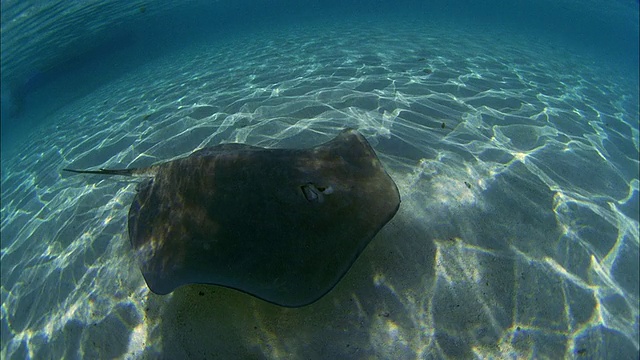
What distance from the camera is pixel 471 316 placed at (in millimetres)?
2803

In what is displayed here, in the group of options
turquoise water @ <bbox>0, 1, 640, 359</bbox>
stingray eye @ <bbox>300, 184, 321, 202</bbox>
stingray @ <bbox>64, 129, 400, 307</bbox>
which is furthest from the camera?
turquoise water @ <bbox>0, 1, 640, 359</bbox>

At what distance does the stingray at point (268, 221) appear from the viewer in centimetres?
221

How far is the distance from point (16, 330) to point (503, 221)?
6735 mm

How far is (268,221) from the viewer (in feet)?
7.94

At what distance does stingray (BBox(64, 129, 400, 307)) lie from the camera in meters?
2.21

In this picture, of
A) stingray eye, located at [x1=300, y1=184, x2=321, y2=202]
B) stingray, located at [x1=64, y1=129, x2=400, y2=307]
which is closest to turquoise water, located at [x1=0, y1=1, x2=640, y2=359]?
stingray, located at [x1=64, y1=129, x2=400, y2=307]

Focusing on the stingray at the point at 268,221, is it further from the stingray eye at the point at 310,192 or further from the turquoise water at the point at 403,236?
the turquoise water at the point at 403,236

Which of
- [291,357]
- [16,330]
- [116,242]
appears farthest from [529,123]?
[16,330]

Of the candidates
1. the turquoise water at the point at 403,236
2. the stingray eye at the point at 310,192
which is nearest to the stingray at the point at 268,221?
the stingray eye at the point at 310,192

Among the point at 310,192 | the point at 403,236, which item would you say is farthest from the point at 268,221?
the point at 403,236

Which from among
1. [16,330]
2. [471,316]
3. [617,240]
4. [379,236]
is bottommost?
[16,330]

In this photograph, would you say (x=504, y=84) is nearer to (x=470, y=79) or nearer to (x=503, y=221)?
(x=470, y=79)

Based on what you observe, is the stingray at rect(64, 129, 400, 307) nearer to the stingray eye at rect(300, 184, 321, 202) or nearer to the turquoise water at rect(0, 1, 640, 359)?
the stingray eye at rect(300, 184, 321, 202)

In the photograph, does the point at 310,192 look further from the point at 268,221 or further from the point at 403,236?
the point at 403,236
